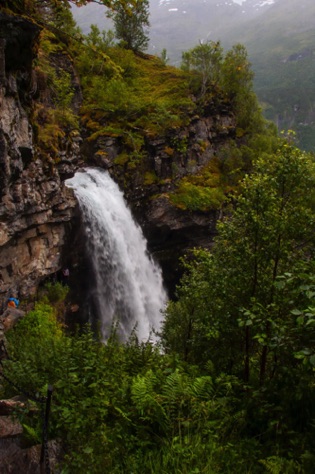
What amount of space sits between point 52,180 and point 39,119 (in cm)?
415

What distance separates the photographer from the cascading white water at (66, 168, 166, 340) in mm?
19969

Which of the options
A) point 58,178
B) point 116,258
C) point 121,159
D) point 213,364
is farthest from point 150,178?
point 213,364

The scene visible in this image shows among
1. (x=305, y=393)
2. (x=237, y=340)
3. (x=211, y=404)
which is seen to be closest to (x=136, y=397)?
(x=211, y=404)

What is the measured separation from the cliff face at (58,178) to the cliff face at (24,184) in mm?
28

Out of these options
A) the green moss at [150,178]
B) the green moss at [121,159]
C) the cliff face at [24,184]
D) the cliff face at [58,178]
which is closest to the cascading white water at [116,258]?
the cliff face at [58,178]

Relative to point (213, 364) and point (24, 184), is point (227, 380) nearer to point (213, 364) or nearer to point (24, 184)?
point (213, 364)

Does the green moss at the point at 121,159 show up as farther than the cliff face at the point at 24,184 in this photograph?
Yes

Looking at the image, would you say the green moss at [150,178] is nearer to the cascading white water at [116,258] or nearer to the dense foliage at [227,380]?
the cascading white water at [116,258]

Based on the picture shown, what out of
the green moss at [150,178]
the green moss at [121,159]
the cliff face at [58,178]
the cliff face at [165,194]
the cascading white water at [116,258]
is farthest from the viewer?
the green moss at [150,178]

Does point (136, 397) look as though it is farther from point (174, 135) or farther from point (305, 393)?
point (174, 135)

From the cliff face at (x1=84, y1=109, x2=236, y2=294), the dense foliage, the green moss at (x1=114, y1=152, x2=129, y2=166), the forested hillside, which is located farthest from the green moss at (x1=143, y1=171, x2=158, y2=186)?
the dense foliage

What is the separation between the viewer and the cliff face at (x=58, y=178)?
9.50 meters

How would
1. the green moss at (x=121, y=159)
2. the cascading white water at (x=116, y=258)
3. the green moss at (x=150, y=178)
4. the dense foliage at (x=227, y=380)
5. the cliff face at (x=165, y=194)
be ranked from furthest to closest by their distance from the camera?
the green moss at (x=150, y=178) < the cliff face at (x=165, y=194) < the green moss at (x=121, y=159) < the cascading white water at (x=116, y=258) < the dense foliage at (x=227, y=380)

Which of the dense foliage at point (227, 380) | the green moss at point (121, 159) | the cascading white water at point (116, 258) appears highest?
the green moss at point (121, 159)
